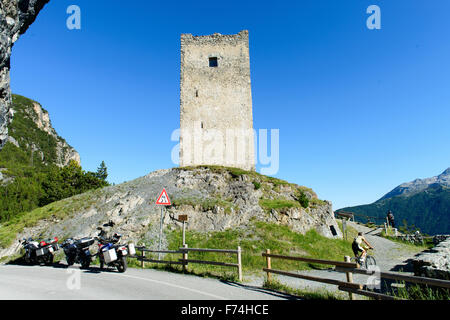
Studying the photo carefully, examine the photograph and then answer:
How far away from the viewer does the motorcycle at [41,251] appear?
1235cm

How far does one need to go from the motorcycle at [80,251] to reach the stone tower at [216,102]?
14313 mm

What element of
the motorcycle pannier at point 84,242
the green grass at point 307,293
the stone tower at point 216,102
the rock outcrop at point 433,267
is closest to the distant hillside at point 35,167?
the motorcycle pannier at point 84,242

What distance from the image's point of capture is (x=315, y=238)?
704 inches

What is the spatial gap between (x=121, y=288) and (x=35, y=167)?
95.2 metres

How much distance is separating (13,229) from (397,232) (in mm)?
35083

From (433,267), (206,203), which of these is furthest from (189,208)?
(433,267)

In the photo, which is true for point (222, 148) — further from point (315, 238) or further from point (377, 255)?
point (377, 255)

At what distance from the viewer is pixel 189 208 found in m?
18.5

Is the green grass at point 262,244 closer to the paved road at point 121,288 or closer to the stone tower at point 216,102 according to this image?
the paved road at point 121,288

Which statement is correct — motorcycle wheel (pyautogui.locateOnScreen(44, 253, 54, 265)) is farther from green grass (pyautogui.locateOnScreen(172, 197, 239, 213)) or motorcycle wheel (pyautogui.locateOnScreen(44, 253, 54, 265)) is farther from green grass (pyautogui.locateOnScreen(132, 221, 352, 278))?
green grass (pyautogui.locateOnScreen(172, 197, 239, 213))

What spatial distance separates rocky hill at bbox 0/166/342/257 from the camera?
17703 millimetres

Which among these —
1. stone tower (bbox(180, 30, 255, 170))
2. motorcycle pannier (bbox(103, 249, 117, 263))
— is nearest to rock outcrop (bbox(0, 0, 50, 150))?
motorcycle pannier (bbox(103, 249, 117, 263))
